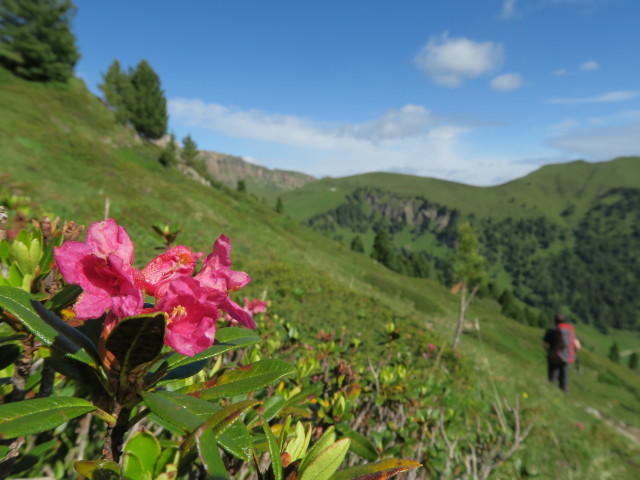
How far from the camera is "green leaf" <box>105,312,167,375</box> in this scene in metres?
0.74

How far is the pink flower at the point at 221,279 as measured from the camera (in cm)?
93

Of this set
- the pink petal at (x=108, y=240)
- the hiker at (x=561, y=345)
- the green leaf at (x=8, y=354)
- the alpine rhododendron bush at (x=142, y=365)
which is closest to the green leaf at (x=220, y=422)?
the alpine rhododendron bush at (x=142, y=365)

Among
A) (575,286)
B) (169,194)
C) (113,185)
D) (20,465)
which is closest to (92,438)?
(20,465)

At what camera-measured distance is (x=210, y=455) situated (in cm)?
69

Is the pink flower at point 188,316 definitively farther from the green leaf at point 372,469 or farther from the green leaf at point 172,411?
the green leaf at point 372,469

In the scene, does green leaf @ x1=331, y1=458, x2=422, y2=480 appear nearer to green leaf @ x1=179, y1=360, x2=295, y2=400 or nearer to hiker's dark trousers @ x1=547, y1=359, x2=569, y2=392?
green leaf @ x1=179, y1=360, x2=295, y2=400

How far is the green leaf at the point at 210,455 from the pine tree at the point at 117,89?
4984 centimetres

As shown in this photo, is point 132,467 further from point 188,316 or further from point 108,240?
point 108,240

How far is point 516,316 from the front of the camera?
72.4 meters

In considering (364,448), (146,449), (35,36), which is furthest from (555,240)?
(146,449)

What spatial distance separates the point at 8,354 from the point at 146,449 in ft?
2.66

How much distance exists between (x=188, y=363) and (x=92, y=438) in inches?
67.9

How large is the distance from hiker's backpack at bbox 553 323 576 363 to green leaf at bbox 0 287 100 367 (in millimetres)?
12429

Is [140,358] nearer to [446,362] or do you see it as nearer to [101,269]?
[101,269]
